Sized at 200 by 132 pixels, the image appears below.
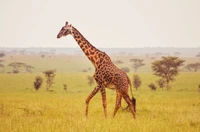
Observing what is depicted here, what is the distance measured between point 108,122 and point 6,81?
37.7 metres

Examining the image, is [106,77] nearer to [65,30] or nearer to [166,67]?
[65,30]

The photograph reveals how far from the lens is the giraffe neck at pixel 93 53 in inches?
459

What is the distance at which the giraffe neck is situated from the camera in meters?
11.7

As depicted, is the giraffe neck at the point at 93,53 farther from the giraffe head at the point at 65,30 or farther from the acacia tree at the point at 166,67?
the acacia tree at the point at 166,67

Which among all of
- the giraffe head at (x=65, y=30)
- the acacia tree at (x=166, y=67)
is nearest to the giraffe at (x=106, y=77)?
the giraffe head at (x=65, y=30)

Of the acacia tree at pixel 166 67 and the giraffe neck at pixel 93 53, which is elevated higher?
the giraffe neck at pixel 93 53

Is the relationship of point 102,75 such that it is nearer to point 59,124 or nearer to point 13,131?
point 59,124

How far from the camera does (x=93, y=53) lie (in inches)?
467

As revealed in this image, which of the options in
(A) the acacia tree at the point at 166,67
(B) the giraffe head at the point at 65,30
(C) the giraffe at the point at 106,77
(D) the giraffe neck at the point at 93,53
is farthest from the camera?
(A) the acacia tree at the point at 166,67

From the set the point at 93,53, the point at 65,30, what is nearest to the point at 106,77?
the point at 93,53

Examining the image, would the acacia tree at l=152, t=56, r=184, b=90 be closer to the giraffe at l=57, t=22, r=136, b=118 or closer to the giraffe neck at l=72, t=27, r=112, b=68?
the giraffe neck at l=72, t=27, r=112, b=68

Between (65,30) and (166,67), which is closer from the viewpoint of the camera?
(65,30)

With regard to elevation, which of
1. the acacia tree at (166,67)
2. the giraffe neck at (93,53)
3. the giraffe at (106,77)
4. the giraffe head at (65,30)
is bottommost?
the acacia tree at (166,67)

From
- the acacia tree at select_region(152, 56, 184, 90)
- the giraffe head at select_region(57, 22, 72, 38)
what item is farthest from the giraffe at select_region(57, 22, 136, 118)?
the acacia tree at select_region(152, 56, 184, 90)
